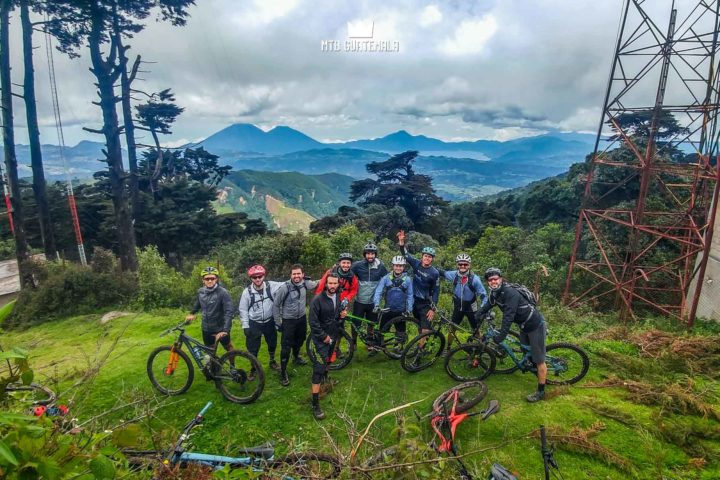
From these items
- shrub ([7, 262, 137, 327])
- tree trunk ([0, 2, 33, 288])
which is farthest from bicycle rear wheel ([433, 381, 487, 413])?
tree trunk ([0, 2, 33, 288])

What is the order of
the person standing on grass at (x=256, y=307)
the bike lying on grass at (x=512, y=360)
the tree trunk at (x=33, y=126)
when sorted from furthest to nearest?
the tree trunk at (x=33, y=126) → the person standing on grass at (x=256, y=307) → the bike lying on grass at (x=512, y=360)

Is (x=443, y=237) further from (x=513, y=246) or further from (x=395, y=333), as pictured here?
(x=395, y=333)

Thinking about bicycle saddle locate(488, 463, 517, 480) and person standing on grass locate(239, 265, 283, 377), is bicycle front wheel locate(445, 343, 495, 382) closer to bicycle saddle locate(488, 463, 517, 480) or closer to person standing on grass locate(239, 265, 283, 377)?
bicycle saddle locate(488, 463, 517, 480)

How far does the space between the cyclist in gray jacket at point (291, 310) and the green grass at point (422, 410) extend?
2.15ft

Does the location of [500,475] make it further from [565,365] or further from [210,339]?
[210,339]

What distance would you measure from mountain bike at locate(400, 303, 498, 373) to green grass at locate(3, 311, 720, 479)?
167 millimetres

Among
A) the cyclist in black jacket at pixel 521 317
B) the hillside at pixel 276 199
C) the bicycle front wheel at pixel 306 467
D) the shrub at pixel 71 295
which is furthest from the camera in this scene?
the hillside at pixel 276 199

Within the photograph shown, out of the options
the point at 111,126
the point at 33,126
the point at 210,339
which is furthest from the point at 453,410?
the point at 33,126

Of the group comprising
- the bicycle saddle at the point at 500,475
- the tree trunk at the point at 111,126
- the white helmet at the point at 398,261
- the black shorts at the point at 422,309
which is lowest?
the bicycle saddle at the point at 500,475

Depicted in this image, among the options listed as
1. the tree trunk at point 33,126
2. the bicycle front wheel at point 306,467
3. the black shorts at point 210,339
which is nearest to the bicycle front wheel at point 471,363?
the bicycle front wheel at point 306,467

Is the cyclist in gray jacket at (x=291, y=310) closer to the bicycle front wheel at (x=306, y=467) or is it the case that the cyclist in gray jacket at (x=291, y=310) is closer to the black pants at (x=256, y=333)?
the black pants at (x=256, y=333)

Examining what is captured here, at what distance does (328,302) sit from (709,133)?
510 inches

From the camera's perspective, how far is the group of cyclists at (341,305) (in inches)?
215

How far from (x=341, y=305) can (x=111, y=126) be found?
1360 centimetres
